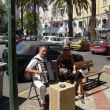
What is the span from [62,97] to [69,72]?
275cm

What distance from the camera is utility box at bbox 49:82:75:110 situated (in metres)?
7.04

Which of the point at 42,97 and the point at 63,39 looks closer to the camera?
the point at 42,97

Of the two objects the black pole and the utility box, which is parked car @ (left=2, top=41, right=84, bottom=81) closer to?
the utility box

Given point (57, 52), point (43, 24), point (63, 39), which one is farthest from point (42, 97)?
point (43, 24)

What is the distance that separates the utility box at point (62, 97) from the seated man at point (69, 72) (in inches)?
71.7

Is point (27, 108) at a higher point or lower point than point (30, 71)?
lower

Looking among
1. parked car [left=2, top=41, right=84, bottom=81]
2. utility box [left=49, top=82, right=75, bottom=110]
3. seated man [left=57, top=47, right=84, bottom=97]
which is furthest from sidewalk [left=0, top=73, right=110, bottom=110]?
parked car [left=2, top=41, right=84, bottom=81]

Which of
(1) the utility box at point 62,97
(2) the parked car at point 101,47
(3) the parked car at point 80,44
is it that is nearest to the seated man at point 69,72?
(1) the utility box at point 62,97

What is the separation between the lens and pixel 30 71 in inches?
319

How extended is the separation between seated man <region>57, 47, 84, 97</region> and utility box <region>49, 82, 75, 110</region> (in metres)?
1.82

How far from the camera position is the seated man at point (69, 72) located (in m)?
9.25

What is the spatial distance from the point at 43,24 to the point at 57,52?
62556 mm

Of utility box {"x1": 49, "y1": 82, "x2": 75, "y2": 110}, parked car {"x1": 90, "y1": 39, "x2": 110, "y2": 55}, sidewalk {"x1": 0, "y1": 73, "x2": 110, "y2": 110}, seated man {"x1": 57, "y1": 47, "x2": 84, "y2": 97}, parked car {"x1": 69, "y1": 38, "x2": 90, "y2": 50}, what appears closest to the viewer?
utility box {"x1": 49, "y1": 82, "x2": 75, "y2": 110}

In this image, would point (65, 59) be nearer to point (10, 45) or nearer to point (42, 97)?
point (42, 97)
